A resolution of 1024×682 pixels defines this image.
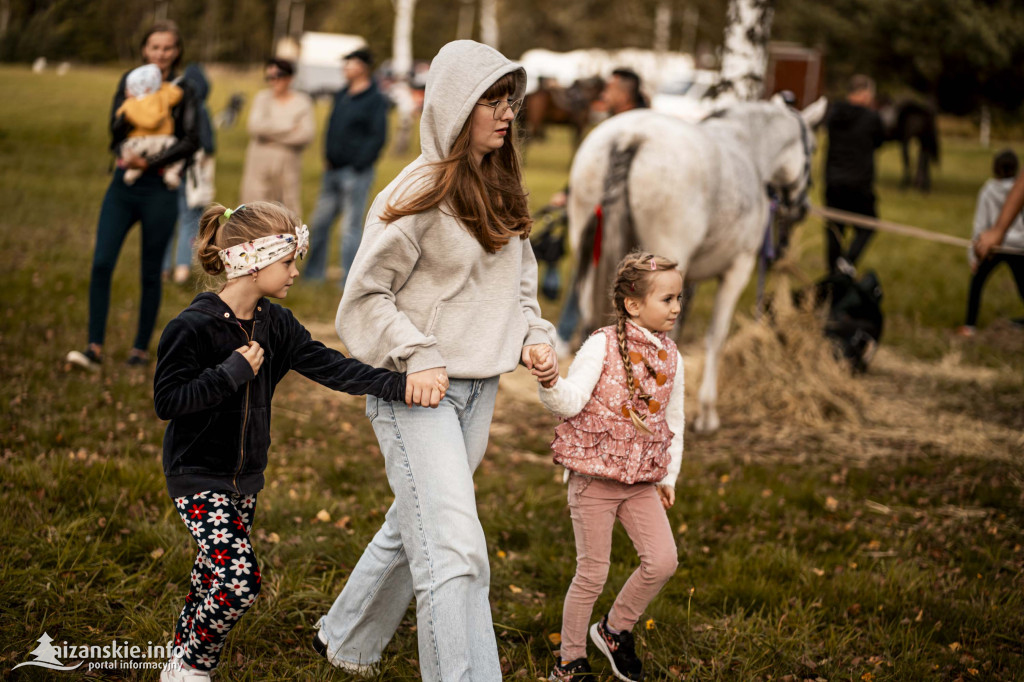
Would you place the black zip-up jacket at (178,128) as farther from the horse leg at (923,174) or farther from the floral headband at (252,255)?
the horse leg at (923,174)

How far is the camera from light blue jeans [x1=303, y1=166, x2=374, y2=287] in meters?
9.12

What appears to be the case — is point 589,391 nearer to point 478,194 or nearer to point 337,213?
point 478,194

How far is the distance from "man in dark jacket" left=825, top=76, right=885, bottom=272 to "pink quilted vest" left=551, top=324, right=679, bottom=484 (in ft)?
25.7

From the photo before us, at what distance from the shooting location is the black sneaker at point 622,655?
324cm

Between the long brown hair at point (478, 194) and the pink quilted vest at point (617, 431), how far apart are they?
565 millimetres

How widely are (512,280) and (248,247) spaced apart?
0.78 meters

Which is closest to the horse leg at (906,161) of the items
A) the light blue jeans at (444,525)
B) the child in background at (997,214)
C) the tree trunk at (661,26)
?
the child in background at (997,214)

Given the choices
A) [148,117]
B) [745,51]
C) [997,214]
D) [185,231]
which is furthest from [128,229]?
[997,214]

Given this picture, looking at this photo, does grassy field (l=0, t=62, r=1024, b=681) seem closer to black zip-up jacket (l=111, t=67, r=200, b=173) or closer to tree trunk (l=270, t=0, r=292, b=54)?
black zip-up jacket (l=111, t=67, r=200, b=173)

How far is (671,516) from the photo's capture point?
462cm

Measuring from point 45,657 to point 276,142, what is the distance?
672 centimetres

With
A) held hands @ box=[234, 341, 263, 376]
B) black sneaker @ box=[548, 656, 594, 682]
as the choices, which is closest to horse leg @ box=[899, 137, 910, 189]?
black sneaker @ box=[548, 656, 594, 682]

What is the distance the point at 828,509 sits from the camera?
4.94 m

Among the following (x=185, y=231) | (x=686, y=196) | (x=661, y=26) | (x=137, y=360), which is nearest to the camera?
(x=686, y=196)
